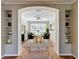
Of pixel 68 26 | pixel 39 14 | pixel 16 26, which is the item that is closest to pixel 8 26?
pixel 16 26

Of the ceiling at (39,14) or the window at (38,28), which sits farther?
the window at (38,28)

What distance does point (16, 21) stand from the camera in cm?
704

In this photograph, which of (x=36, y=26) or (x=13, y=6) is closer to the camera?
(x=13, y=6)

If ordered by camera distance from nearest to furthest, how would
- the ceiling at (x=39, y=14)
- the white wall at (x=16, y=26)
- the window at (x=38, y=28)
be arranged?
the white wall at (x=16, y=26), the ceiling at (x=39, y=14), the window at (x=38, y=28)

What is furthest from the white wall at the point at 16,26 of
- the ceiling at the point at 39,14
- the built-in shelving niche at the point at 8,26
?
the ceiling at the point at 39,14

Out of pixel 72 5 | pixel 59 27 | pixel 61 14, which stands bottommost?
pixel 59 27

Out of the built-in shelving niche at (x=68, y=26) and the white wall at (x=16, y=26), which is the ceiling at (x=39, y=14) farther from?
the built-in shelving niche at (x=68, y=26)

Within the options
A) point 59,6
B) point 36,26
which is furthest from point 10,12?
point 36,26

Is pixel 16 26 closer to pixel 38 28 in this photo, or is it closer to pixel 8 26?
pixel 8 26

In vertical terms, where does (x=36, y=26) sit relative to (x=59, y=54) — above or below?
above

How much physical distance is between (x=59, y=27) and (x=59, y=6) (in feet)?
3.60

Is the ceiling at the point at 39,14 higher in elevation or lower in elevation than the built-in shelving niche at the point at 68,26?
higher

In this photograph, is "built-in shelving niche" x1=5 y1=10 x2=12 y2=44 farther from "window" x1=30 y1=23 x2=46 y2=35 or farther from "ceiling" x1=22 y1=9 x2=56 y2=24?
"window" x1=30 y1=23 x2=46 y2=35

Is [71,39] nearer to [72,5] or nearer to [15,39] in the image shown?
[72,5]
